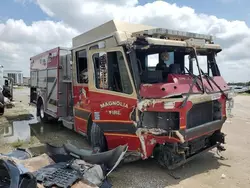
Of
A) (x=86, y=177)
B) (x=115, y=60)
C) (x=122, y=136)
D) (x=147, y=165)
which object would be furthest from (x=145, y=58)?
(x=86, y=177)

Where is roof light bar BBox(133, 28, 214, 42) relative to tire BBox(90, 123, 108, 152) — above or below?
above

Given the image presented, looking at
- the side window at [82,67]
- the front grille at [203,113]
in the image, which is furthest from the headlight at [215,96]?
the side window at [82,67]

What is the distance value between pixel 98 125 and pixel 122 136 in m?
0.79

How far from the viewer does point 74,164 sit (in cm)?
452

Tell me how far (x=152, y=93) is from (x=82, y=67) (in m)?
3.03

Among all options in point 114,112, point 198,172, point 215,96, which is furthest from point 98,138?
point 215,96

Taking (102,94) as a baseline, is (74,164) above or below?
below

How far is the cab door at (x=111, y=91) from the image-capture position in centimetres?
491

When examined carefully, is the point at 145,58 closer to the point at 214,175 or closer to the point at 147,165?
the point at 147,165

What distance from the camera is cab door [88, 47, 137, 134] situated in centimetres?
491

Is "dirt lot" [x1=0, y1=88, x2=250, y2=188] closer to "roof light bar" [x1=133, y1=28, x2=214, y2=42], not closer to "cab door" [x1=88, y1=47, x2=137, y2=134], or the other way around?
"cab door" [x1=88, y1=47, x2=137, y2=134]

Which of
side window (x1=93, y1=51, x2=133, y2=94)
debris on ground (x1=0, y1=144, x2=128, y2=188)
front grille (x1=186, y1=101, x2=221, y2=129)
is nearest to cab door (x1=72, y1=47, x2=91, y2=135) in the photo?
side window (x1=93, y1=51, x2=133, y2=94)

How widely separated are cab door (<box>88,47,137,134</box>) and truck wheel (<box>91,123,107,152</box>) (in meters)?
0.25

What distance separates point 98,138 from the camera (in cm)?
584
